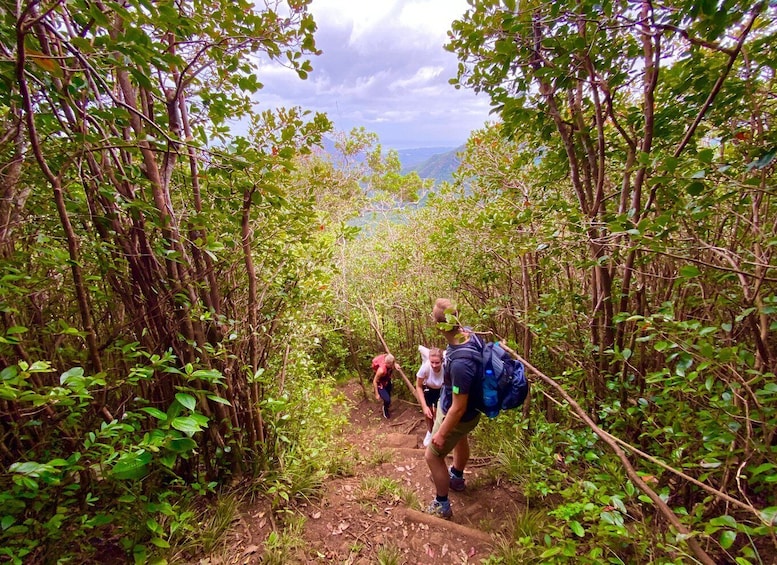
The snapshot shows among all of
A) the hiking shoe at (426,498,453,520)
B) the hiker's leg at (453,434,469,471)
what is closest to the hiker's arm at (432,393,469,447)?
the hiker's leg at (453,434,469,471)

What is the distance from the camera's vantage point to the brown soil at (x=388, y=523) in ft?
8.34

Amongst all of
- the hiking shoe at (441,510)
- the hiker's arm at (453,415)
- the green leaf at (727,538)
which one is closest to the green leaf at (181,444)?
the hiker's arm at (453,415)

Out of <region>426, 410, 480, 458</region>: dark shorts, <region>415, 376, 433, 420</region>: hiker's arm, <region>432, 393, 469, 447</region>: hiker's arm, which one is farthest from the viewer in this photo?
<region>415, 376, 433, 420</region>: hiker's arm

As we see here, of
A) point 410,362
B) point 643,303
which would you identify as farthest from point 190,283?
point 410,362

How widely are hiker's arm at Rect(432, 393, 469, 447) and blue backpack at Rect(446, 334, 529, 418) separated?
192 mm

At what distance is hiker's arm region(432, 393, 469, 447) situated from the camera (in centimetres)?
277

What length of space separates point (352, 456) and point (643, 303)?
3.39 m

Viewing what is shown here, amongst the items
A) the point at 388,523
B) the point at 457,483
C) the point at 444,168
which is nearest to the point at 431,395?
the point at 457,483

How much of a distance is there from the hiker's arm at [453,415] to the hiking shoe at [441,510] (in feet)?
2.25

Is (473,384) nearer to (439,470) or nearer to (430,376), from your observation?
(439,470)

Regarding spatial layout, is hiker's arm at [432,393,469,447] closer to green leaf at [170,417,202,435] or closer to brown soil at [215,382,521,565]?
brown soil at [215,382,521,565]

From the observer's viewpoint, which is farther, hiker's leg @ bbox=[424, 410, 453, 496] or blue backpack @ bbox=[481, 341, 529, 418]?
hiker's leg @ bbox=[424, 410, 453, 496]

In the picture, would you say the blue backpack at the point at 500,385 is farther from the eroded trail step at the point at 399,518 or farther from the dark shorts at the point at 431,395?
the dark shorts at the point at 431,395

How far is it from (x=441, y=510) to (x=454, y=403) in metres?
1.25
